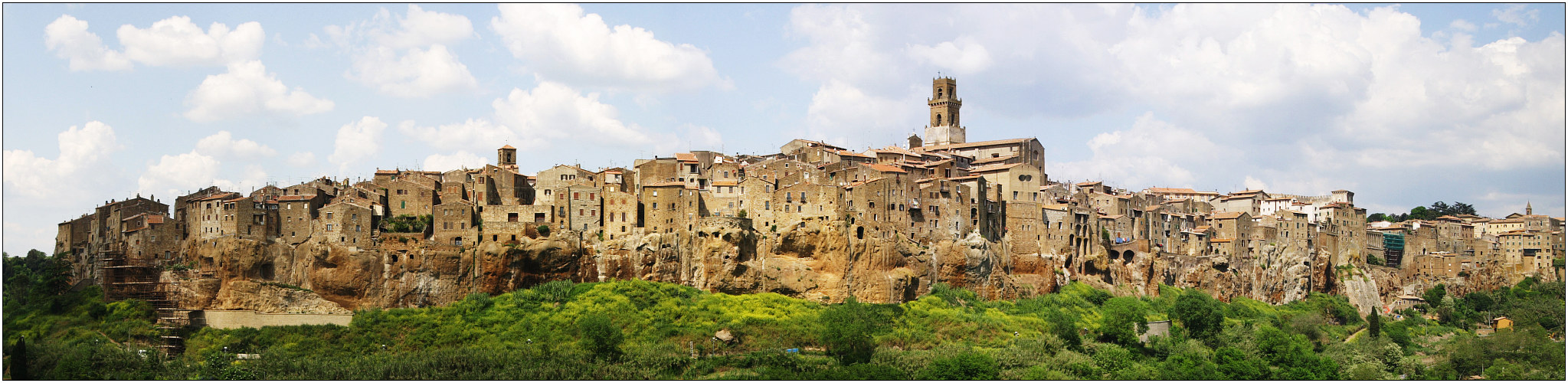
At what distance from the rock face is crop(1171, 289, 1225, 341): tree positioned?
20.5ft

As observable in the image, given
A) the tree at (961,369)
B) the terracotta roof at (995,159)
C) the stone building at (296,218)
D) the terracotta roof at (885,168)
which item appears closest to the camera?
the tree at (961,369)

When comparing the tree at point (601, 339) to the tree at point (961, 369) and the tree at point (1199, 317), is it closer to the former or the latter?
the tree at point (961, 369)

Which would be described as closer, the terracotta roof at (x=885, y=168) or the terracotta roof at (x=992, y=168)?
the terracotta roof at (x=885, y=168)

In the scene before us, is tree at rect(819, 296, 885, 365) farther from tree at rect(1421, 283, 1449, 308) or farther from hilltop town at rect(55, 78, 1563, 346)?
tree at rect(1421, 283, 1449, 308)


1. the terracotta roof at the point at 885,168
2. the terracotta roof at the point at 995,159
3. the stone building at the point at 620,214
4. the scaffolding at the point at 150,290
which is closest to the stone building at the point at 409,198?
the stone building at the point at 620,214

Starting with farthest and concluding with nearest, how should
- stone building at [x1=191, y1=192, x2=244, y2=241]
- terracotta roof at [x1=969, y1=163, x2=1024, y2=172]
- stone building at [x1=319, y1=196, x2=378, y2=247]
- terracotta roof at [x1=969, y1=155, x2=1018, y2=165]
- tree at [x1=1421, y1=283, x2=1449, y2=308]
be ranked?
tree at [x1=1421, y1=283, x2=1449, y2=308], terracotta roof at [x1=969, y1=155, x2=1018, y2=165], terracotta roof at [x1=969, y1=163, x2=1024, y2=172], stone building at [x1=319, y1=196, x2=378, y2=247], stone building at [x1=191, y1=192, x2=244, y2=241]

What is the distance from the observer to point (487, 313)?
199 feet

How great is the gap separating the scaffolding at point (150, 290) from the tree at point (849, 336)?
27.7m

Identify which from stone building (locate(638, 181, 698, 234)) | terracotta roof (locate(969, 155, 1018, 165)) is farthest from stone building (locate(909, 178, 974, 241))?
terracotta roof (locate(969, 155, 1018, 165))

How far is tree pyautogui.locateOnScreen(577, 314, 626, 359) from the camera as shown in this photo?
2282 inches

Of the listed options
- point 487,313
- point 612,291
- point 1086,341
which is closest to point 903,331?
point 1086,341

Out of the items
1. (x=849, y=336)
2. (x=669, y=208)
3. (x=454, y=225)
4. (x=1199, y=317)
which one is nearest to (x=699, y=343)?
(x=849, y=336)

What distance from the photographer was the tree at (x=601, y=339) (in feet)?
190

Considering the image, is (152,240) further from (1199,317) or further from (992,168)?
(1199,317)
